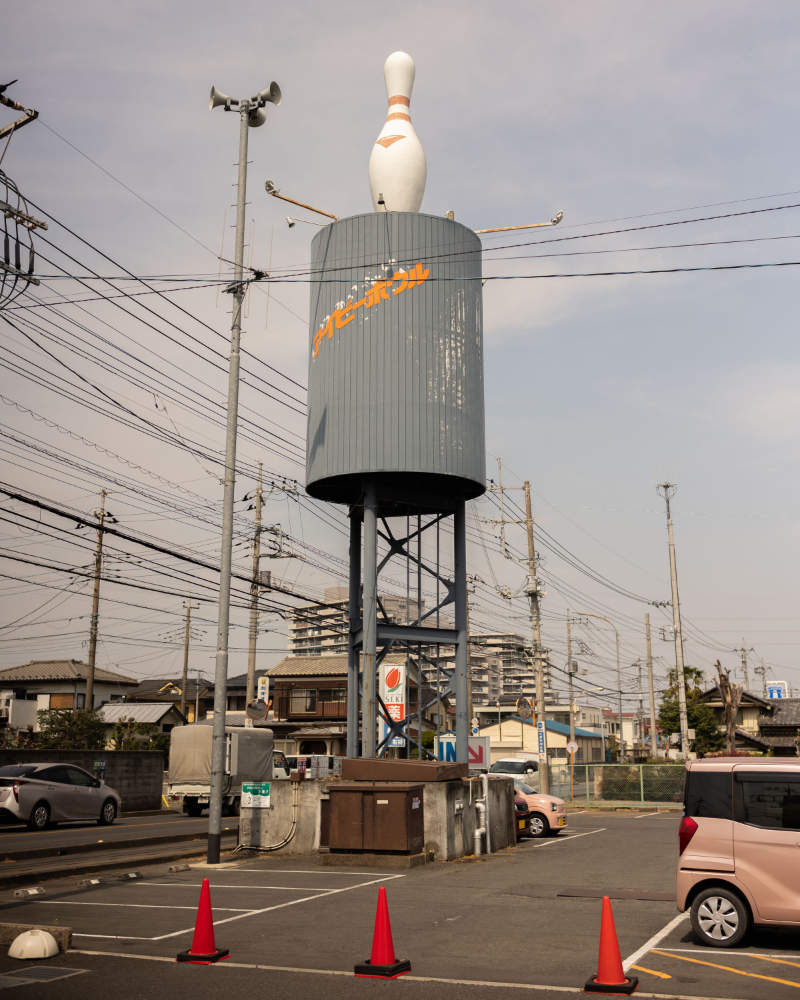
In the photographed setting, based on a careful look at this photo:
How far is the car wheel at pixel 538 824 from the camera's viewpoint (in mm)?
26078

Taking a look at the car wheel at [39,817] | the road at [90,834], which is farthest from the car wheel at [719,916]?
the car wheel at [39,817]

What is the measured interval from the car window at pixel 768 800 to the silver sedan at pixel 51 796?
20238 mm

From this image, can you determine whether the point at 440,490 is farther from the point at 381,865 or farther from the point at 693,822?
the point at 693,822

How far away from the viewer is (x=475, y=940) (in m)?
11.1

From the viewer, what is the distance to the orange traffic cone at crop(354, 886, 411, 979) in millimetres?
9312

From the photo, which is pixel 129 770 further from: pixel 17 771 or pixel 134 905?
pixel 134 905

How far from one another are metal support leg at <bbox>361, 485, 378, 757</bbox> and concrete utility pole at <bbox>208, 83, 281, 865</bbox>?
4286 mm

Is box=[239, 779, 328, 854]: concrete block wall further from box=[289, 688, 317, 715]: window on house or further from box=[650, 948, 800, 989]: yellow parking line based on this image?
box=[289, 688, 317, 715]: window on house

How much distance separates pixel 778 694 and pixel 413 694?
1168 inches

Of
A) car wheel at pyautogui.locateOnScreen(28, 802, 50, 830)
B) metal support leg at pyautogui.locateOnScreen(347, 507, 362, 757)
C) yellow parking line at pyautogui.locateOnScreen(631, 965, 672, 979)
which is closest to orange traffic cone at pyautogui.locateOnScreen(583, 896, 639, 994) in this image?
yellow parking line at pyautogui.locateOnScreen(631, 965, 672, 979)

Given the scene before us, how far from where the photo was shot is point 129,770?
36281mm

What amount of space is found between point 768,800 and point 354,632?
16246 mm

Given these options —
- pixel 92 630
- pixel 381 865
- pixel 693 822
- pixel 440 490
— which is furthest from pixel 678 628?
pixel 693 822

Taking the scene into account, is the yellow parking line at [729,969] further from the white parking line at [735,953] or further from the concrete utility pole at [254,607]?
the concrete utility pole at [254,607]
